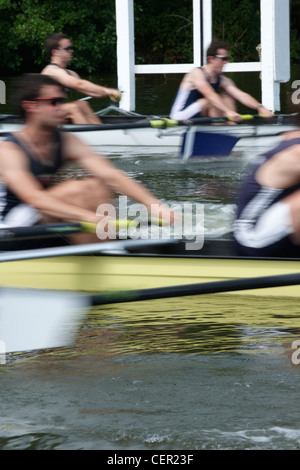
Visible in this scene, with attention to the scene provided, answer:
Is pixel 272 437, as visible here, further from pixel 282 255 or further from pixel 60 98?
pixel 60 98

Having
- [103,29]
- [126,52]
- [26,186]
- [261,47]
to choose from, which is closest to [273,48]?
[261,47]

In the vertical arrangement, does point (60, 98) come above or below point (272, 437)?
above

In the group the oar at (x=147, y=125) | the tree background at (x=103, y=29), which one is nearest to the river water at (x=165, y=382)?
the oar at (x=147, y=125)

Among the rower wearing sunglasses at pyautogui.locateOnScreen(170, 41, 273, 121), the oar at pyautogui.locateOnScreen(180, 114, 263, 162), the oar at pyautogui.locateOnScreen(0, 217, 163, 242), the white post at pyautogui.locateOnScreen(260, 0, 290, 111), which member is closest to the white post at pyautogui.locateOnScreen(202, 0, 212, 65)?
the white post at pyautogui.locateOnScreen(260, 0, 290, 111)

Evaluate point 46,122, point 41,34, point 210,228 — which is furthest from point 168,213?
point 41,34

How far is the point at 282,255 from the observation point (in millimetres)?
3895

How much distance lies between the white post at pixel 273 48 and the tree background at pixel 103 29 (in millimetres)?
11381

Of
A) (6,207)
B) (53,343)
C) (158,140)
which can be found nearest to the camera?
(53,343)

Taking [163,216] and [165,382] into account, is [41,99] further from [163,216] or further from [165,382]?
[165,382]

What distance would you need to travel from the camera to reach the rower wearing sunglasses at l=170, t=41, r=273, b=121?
27.7ft

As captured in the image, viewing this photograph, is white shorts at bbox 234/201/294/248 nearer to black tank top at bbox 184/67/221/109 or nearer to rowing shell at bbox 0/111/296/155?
rowing shell at bbox 0/111/296/155

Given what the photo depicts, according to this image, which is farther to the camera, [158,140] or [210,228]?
[158,140]

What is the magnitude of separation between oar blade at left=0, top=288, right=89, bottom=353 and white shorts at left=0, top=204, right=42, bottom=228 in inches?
31.3

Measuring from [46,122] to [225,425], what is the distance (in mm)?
1866
